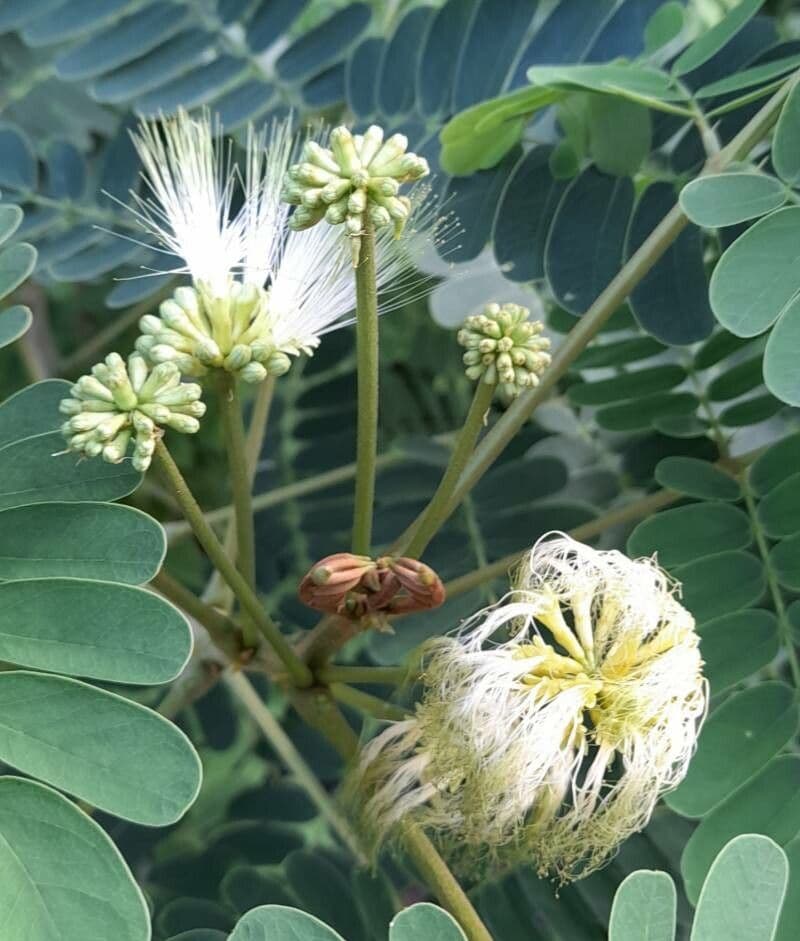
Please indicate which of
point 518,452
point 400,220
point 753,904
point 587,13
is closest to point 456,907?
point 753,904

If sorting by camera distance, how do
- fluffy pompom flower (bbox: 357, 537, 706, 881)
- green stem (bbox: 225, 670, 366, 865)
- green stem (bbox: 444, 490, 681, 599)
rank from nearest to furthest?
fluffy pompom flower (bbox: 357, 537, 706, 881) < green stem (bbox: 444, 490, 681, 599) < green stem (bbox: 225, 670, 366, 865)

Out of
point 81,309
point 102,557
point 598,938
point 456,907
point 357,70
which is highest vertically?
point 357,70

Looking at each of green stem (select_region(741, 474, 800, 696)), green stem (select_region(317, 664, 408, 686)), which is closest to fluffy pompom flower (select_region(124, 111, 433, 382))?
green stem (select_region(317, 664, 408, 686))

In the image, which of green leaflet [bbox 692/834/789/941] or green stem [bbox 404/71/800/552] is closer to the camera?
green leaflet [bbox 692/834/789/941]

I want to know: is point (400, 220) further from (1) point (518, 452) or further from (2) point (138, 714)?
(1) point (518, 452)

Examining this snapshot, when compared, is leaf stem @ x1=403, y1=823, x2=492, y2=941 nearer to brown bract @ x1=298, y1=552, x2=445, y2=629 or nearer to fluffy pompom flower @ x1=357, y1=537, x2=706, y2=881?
fluffy pompom flower @ x1=357, y1=537, x2=706, y2=881

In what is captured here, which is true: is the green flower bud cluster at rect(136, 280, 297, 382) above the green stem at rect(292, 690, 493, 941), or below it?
above

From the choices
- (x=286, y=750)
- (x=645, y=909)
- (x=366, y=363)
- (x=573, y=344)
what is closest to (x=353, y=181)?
(x=366, y=363)
